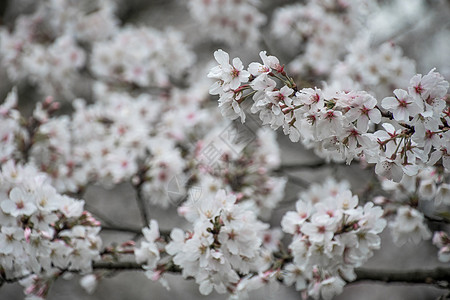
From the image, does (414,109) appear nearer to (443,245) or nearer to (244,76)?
(244,76)

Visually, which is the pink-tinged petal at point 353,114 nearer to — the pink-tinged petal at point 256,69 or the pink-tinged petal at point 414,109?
the pink-tinged petal at point 414,109

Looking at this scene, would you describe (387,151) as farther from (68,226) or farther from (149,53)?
(149,53)

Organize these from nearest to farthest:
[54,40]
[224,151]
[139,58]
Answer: [224,151] → [139,58] → [54,40]

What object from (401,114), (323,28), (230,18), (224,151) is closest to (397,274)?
(401,114)

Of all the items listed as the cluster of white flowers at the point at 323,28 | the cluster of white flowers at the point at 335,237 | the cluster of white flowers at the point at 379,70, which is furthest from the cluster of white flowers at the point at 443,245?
the cluster of white flowers at the point at 323,28

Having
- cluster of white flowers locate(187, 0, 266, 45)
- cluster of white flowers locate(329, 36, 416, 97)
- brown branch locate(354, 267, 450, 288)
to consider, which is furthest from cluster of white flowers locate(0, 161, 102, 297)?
cluster of white flowers locate(187, 0, 266, 45)
